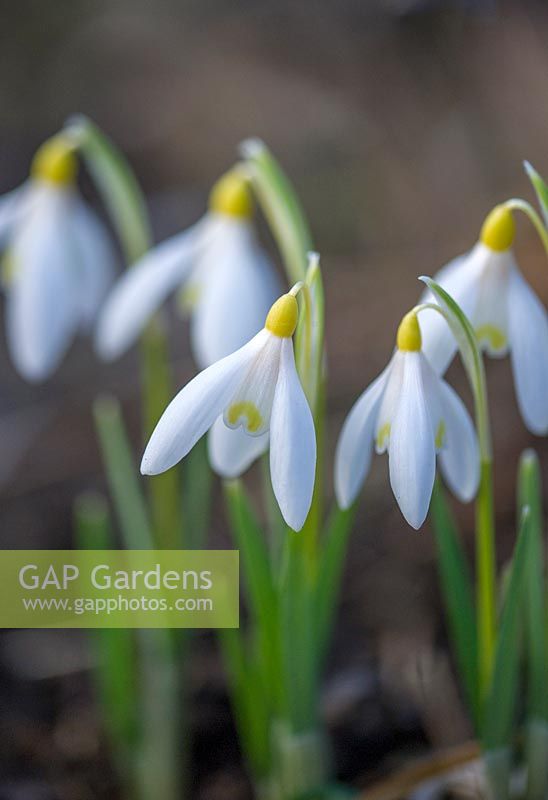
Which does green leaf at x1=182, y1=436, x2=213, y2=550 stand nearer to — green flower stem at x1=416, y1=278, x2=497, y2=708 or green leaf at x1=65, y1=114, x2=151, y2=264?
green leaf at x1=65, y1=114, x2=151, y2=264

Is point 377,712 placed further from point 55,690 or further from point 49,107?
point 49,107

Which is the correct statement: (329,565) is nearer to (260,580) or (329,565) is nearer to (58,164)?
(260,580)

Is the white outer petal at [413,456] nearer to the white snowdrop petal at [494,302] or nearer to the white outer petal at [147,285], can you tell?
the white snowdrop petal at [494,302]

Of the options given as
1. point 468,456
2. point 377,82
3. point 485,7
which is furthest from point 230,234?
point 377,82

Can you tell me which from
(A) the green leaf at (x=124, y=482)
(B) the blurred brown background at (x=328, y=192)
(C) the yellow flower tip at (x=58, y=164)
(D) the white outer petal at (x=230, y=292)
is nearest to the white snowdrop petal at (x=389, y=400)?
(D) the white outer petal at (x=230, y=292)

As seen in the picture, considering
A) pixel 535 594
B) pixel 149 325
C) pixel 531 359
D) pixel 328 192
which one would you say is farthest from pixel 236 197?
pixel 328 192

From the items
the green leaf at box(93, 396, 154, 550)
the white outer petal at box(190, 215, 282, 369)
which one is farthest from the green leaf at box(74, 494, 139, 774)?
the white outer petal at box(190, 215, 282, 369)
